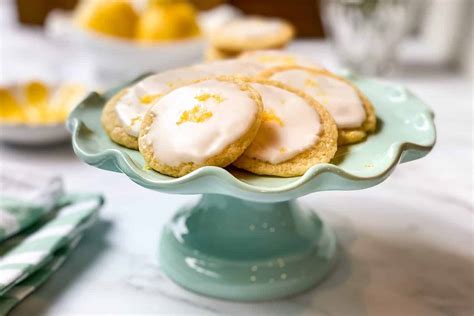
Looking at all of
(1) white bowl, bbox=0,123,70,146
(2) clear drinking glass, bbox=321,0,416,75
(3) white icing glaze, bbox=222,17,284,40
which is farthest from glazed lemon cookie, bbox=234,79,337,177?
→ (2) clear drinking glass, bbox=321,0,416,75

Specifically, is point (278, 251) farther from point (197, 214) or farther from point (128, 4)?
point (128, 4)

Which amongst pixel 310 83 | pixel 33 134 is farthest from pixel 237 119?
pixel 33 134

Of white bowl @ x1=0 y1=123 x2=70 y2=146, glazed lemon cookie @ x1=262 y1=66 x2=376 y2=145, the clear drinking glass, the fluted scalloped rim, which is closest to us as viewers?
the fluted scalloped rim

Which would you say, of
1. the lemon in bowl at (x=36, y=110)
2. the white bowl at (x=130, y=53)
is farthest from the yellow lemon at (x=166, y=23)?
the lemon in bowl at (x=36, y=110)

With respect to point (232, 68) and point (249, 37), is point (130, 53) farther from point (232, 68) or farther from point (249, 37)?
point (232, 68)

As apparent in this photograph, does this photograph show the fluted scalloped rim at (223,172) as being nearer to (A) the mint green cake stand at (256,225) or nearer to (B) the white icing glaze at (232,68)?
(A) the mint green cake stand at (256,225)

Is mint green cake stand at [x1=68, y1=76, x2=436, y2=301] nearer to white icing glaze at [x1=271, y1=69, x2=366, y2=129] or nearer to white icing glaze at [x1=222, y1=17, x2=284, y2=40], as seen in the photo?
white icing glaze at [x1=271, y1=69, x2=366, y2=129]

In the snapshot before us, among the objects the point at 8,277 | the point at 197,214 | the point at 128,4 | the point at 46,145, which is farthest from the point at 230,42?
the point at 8,277
